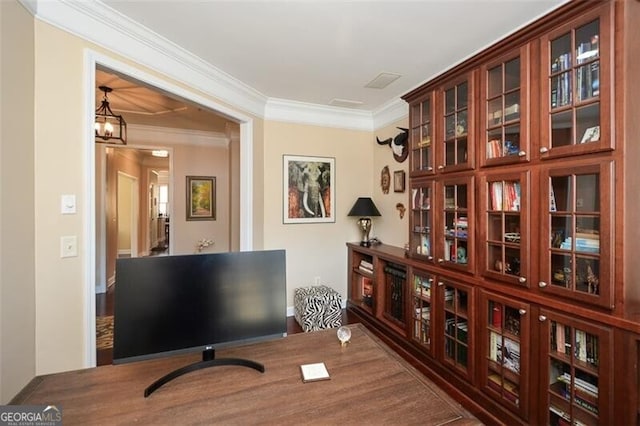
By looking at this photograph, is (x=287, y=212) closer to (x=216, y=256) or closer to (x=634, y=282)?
(x=216, y=256)

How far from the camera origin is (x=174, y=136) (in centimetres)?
485

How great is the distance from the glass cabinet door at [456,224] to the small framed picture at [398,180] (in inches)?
40.7

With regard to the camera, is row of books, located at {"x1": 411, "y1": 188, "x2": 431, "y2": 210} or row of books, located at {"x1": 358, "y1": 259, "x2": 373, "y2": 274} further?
row of books, located at {"x1": 358, "y1": 259, "x2": 373, "y2": 274}

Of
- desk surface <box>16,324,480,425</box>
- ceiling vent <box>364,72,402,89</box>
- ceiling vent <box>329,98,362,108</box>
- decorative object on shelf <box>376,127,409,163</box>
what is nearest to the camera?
desk surface <box>16,324,480,425</box>

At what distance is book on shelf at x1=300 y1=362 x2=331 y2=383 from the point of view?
1094 millimetres

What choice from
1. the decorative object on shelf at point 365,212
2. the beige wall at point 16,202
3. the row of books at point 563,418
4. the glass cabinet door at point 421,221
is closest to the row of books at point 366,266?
the decorative object on shelf at point 365,212

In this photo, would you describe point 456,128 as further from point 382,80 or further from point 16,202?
point 16,202

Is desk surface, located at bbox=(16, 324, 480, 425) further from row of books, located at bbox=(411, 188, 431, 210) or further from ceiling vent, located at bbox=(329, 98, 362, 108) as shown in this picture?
ceiling vent, located at bbox=(329, 98, 362, 108)

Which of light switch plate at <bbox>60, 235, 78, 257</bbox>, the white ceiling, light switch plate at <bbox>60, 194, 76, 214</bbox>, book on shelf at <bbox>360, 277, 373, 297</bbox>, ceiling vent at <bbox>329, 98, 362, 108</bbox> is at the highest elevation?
ceiling vent at <bbox>329, 98, 362, 108</bbox>

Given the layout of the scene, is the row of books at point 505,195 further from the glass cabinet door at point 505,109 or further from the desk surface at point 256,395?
the desk surface at point 256,395

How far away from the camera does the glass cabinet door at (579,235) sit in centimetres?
140

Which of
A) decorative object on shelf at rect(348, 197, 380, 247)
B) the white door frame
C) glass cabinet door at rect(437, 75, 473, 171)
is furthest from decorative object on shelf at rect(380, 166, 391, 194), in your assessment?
the white door frame

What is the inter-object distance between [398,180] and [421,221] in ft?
3.01

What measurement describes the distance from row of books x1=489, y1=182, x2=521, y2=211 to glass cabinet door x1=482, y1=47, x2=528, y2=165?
0.50 feet
